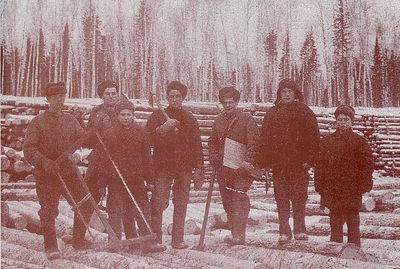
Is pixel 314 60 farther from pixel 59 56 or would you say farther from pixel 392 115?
pixel 59 56

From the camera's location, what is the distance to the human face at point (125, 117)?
3941 millimetres

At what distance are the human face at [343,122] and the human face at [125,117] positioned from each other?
148 centimetres

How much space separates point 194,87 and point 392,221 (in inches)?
76.1

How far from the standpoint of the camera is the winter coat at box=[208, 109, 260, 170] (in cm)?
401

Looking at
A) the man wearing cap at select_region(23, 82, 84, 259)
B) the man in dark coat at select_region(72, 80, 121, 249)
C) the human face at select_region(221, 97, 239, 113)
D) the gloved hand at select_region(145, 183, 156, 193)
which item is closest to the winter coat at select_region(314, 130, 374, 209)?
the human face at select_region(221, 97, 239, 113)

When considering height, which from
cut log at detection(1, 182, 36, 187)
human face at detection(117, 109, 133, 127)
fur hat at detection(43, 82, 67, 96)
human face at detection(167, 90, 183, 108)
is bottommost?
cut log at detection(1, 182, 36, 187)

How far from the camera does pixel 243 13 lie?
440 cm

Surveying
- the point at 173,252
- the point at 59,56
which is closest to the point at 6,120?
the point at 59,56

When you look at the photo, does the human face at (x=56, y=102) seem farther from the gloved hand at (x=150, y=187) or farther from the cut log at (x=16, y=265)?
the cut log at (x=16, y=265)

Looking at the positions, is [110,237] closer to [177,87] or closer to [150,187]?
[150,187]

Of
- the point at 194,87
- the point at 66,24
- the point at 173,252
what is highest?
the point at 66,24

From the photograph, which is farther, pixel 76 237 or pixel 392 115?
pixel 392 115

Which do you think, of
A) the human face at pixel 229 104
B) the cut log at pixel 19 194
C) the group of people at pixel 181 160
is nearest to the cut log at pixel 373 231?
the group of people at pixel 181 160

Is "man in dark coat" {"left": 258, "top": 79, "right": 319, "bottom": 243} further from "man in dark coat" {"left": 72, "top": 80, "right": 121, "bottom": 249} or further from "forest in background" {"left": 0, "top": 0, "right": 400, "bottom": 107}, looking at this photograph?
"man in dark coat" {"left": 72, "top": 80, "right": 121, "bottom": 249}
